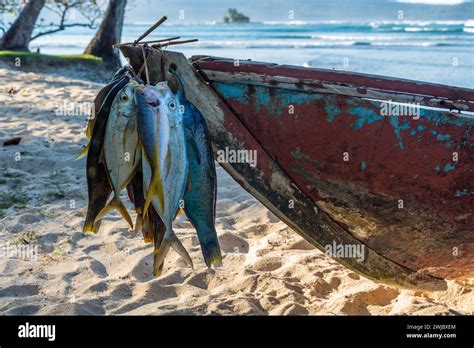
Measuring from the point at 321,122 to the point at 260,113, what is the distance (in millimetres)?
319

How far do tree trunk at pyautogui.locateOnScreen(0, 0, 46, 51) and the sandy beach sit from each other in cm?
944

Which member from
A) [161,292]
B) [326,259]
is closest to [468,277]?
A: [326,259]

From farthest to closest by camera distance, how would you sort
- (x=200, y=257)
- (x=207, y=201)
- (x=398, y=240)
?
(x=200, y=257) < (x=398, y=240) < (x=207, y=201)

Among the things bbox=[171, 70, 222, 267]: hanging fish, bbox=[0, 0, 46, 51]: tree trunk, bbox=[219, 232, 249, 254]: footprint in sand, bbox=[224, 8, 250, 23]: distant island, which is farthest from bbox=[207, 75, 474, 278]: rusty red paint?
bbox=[224, 8, 250, 23]: distant island

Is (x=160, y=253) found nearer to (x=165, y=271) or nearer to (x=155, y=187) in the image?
(x=155, y=187)

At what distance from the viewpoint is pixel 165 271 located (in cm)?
432

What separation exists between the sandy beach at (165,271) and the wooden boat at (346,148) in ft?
1.17

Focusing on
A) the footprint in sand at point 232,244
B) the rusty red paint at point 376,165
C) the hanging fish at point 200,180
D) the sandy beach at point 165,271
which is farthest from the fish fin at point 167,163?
the footprint in sand at point 232,244

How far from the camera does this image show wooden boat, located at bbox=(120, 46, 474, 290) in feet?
11.4

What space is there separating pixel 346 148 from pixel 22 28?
12859 millimetres

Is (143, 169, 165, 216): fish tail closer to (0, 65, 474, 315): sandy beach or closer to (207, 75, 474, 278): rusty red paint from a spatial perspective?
(207, 75, 474, 278): rusty red paint

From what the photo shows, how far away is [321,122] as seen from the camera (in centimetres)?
354

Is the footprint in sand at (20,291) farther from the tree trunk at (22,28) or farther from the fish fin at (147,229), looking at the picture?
the tree trunk at (22,28)

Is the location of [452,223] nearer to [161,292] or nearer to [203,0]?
[161,292]
